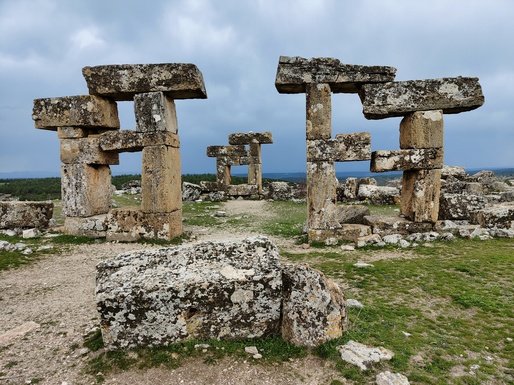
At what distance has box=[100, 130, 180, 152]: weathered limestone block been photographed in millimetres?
9492

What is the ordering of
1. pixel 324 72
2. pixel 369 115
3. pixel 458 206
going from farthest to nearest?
pixel 458 206 < pixel 369 115 < pixel 324 72

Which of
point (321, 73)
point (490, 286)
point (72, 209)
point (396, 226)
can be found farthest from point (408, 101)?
point (72, 209)

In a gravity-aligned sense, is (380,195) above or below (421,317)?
above

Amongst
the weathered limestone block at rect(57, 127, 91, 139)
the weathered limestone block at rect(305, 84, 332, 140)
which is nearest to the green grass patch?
the weathered limestone block at rect(305, 84, 332, 140)

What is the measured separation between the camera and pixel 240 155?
76.0 feet

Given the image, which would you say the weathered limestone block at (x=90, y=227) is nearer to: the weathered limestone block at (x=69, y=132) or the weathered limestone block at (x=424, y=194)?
the weathered limestone block at (x=69, y=132)

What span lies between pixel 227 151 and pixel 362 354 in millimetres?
20587

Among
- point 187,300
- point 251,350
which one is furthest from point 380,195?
point 187,300

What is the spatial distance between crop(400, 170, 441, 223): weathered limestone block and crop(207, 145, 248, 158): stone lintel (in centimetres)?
1463

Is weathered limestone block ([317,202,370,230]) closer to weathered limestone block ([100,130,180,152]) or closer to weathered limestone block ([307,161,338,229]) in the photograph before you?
weathered limestone block ([307,161,338,229])

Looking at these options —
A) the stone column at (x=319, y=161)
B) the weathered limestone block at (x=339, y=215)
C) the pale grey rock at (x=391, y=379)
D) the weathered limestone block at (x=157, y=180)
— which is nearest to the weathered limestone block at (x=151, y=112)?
the weathered limestone block at (x=157, y=180)

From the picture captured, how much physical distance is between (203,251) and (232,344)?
1.12m

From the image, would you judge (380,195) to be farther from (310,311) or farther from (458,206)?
(310,311)

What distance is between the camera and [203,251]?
159 inches
